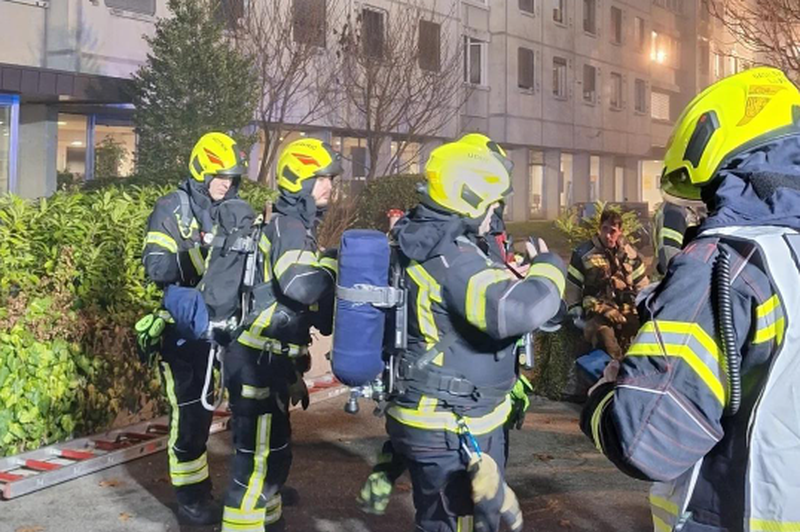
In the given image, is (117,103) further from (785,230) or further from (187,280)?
(785,230)

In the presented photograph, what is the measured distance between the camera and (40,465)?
18.0 ft

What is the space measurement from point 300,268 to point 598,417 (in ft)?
7.65

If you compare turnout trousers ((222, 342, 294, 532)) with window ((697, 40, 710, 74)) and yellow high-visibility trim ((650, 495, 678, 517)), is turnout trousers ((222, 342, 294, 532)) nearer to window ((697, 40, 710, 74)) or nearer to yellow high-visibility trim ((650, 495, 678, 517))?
yellow high-visibility trim ((650, 495, 678, 517))

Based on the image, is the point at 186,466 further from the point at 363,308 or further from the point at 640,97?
the point at 640,97

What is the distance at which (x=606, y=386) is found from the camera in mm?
2004

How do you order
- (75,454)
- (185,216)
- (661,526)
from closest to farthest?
(661,526)
(185,216)
(75,454)

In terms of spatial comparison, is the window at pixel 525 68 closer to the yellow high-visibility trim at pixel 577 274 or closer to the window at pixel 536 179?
the window at pixel 536 179

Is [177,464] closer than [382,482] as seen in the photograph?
No

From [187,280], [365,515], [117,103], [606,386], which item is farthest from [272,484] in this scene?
[117,103]

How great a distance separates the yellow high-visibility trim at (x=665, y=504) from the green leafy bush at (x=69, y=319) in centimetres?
464

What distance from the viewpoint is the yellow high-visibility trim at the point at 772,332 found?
1.76 meters

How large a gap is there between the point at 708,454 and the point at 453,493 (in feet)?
5.10

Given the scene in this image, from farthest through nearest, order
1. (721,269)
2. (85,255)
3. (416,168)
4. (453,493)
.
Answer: (416,168) → (85,255) → (453,493) → (721,269)

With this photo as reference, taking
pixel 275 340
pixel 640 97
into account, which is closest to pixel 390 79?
pixel 275 340
